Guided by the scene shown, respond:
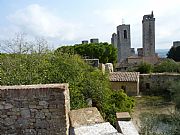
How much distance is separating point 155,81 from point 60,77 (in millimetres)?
23433

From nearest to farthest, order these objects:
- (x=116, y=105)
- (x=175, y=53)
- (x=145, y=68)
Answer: (x=116, y=105)
(x=145, y=68)
(x=175, y=53)

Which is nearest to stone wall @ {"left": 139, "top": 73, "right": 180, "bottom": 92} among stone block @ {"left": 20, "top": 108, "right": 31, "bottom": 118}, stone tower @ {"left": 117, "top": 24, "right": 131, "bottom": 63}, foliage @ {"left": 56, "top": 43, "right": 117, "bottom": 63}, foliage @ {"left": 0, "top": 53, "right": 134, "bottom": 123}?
foliage @ {"left": 56, "top": 43, "right": 117, "bottom": 63}

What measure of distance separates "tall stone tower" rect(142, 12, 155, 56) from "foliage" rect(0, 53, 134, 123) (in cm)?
5076

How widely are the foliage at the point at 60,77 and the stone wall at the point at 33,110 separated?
12.9 feet

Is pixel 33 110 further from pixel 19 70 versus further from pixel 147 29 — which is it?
pixel 147 29

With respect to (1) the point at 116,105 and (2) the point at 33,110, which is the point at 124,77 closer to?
(1) the point at 116,105

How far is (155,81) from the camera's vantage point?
3328cm

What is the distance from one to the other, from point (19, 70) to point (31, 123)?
5412 mm

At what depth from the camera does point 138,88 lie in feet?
105

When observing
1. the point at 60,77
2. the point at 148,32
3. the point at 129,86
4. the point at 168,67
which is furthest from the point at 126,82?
the point at 148,32

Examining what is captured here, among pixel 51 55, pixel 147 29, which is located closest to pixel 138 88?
pixel 51 55

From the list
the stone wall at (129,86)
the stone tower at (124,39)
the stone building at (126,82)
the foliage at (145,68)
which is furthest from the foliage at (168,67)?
the stone tower at (124,39)

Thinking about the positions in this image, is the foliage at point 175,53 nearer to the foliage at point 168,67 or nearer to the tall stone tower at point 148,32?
the foliage at point 168,67

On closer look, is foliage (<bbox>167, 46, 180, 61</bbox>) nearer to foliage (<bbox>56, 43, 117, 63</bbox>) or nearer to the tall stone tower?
the tall stone tower
